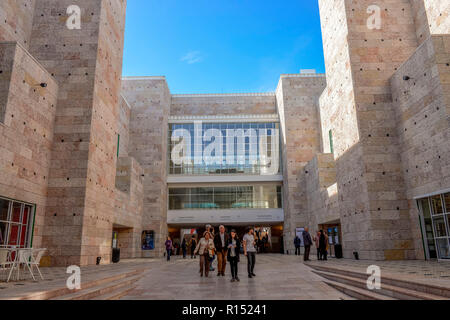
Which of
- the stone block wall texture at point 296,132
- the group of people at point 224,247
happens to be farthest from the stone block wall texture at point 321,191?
the group of people at point 224,247

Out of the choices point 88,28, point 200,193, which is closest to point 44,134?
point 88,28

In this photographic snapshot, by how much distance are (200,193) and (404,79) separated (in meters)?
26.0

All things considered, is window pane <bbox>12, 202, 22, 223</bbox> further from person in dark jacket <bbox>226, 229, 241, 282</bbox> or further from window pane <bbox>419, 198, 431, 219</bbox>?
window pane <bbox>419, 198, 431, 219</bbox>

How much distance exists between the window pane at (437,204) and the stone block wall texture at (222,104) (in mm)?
29079

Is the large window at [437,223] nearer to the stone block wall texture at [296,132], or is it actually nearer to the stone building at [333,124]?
the stone building at [333,124]

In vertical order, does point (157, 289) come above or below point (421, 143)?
below

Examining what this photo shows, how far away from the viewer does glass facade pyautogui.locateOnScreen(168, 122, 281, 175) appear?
38906 millimetres

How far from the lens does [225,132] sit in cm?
3994

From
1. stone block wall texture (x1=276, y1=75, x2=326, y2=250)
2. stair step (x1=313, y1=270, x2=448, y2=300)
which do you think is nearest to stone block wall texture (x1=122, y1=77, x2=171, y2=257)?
stone block wall texture (x1=276, y1=75, x2=326, y2=250)

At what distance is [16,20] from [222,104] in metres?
28.3

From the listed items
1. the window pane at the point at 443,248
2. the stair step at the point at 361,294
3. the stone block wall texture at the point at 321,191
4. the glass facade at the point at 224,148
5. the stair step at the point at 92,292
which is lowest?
the stair step at the point at 361,294

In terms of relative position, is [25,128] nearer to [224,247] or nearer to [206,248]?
[206,248]

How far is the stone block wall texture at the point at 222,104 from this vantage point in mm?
43094
